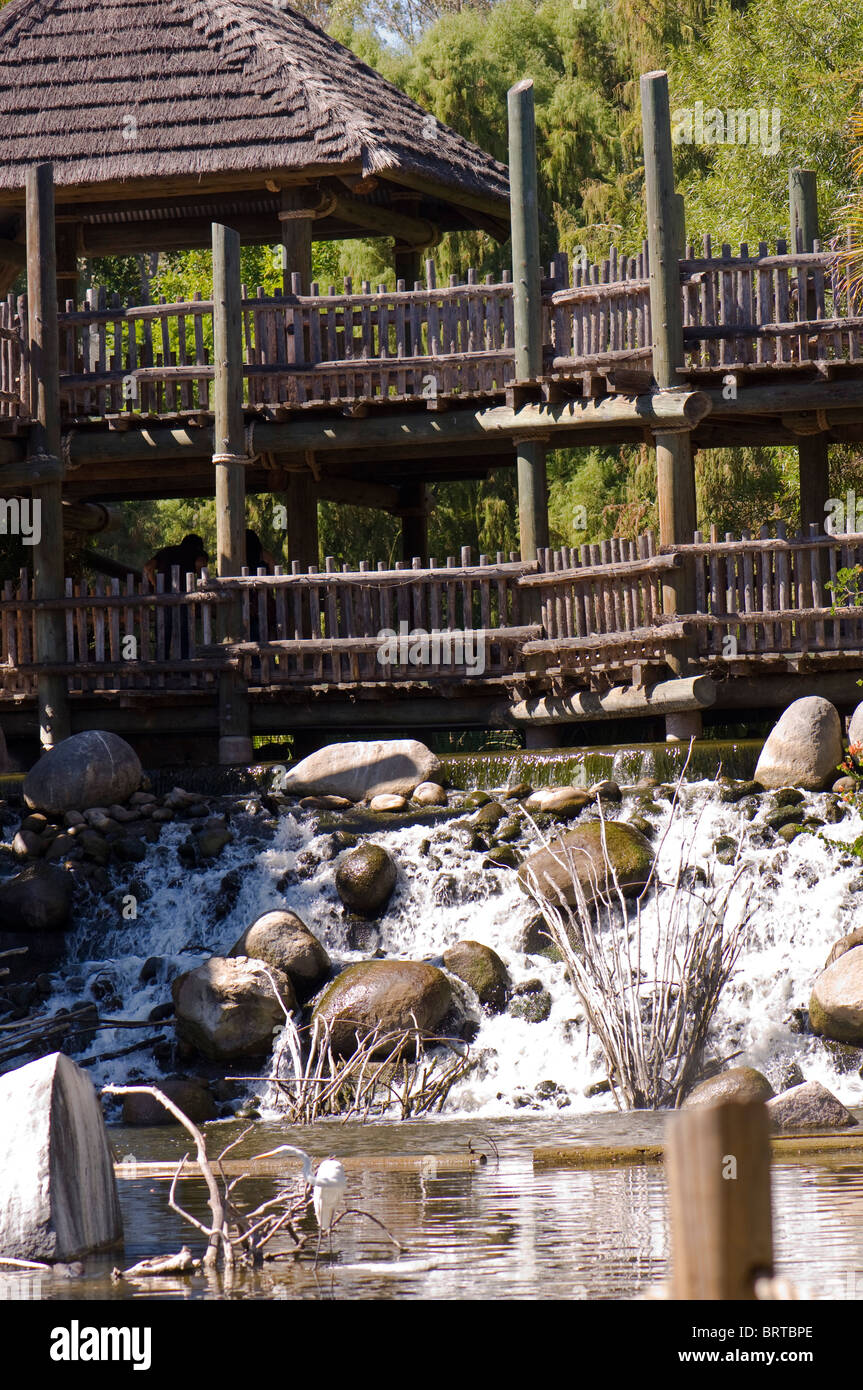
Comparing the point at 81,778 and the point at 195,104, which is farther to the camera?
the point at 195,104

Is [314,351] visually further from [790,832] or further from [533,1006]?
[533,1006]

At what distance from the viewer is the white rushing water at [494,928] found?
12.7m

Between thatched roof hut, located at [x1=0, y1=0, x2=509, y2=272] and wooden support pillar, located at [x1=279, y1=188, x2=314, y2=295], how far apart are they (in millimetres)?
81

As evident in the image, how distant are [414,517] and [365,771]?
7.63 m

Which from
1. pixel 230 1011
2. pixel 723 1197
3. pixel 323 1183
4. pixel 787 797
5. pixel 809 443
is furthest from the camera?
pixel 809 443

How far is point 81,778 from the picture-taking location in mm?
16375

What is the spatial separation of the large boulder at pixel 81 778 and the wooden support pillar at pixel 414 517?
7.40 meters

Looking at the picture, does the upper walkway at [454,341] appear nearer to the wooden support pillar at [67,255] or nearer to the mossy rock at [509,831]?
the wooden support pillar at [67,255]

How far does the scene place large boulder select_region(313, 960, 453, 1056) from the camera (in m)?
12.7

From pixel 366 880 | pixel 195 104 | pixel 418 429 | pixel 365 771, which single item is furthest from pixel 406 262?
pixel 366 880

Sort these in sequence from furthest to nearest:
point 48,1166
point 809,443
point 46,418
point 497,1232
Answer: point 809,443 → point 46,418 → point 497,1232 → point 48,1166

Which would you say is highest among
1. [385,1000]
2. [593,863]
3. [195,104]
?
[195,104]

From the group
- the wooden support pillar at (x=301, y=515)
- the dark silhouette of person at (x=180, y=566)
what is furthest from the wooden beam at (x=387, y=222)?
the dark silhouette of person at (x=180, y=566)
